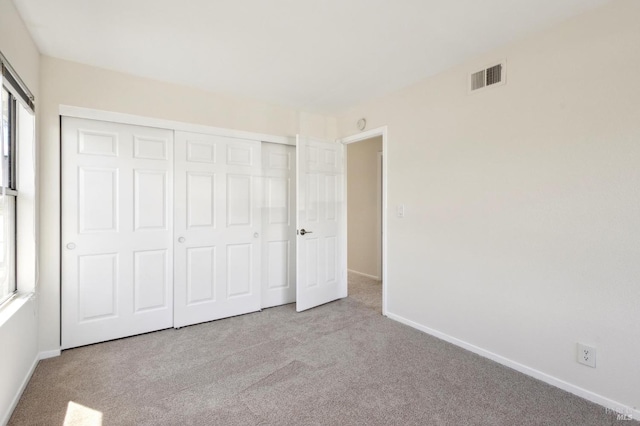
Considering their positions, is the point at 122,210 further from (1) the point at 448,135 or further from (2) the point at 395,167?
(1) the point at 448,135

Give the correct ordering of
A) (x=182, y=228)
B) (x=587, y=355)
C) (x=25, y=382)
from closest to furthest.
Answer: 1. (x=587, y=355)
2. (x=25, y=382)
3. (x=182, y=228)

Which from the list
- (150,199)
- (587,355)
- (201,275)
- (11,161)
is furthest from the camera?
(201,275)

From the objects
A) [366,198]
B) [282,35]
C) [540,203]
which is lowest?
[540,203]

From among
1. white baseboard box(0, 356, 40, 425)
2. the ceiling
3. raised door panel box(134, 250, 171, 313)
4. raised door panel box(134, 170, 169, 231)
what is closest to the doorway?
the ceiling

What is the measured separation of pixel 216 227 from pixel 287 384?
1.80 meters

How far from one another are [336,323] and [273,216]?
1417 millimetres

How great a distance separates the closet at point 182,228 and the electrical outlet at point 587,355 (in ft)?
7.97

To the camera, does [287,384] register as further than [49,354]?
No

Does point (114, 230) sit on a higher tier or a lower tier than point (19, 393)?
higher

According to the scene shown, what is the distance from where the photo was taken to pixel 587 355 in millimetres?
1971

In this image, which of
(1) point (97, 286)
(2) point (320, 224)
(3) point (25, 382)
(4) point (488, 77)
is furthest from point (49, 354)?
(4) point (488, 77)

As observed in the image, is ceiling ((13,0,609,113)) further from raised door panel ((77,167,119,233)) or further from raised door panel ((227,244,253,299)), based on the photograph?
raised door panel ((227,244,253,299))

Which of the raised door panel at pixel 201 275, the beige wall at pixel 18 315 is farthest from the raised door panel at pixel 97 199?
the raised door panel at pixel 201 275

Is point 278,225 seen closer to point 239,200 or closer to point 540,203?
point 239,200
